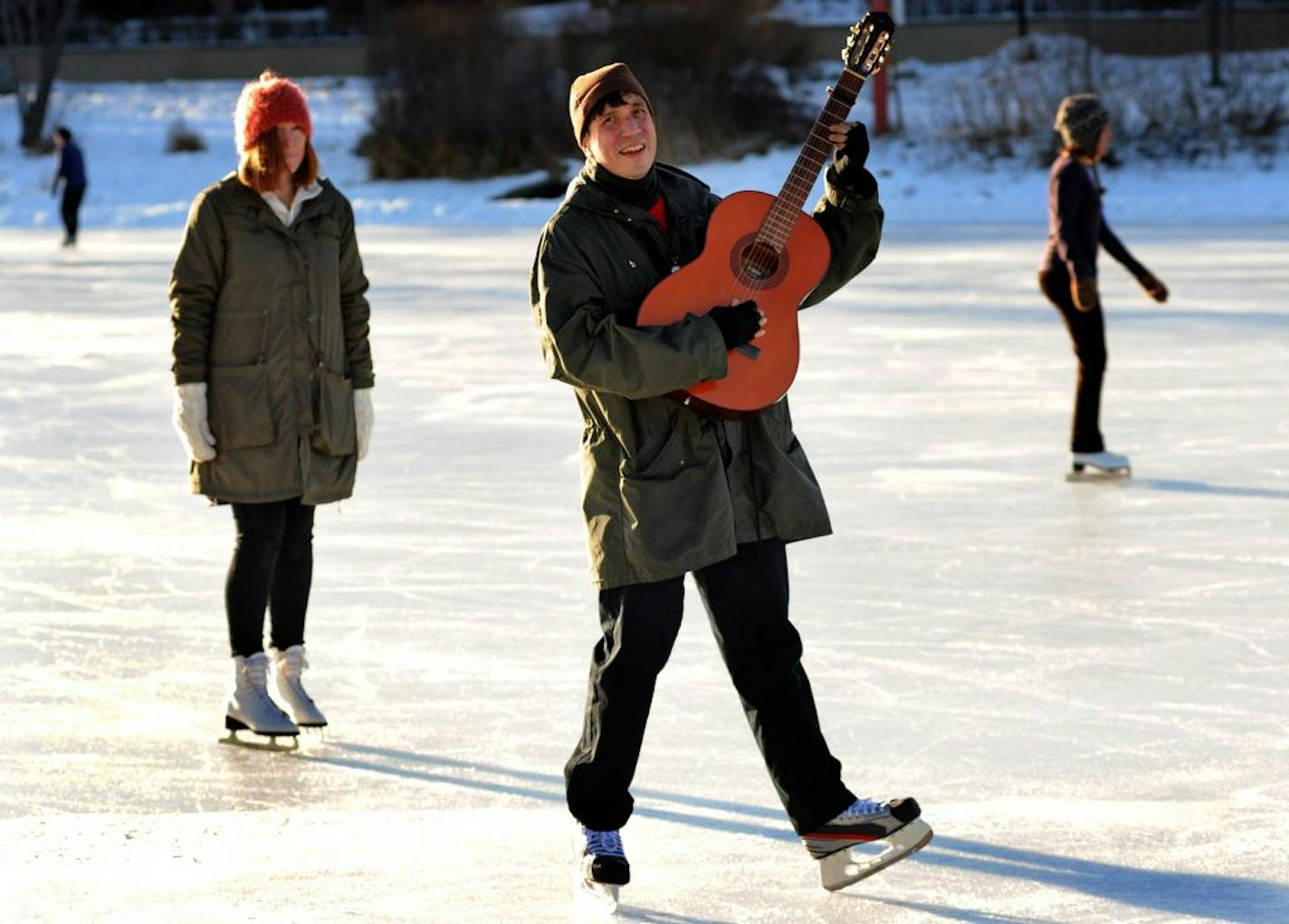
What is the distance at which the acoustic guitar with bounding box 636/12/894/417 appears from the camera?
3678 millimetres

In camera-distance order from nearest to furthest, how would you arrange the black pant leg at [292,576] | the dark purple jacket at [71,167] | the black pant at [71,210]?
the black pant leg at [292,576], the black pant at [71,210], the dark purple jacket at [71,167]

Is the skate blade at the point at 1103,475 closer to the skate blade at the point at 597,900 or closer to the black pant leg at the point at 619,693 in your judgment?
the black pant leg at the point at 619,693

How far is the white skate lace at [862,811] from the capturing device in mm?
3791

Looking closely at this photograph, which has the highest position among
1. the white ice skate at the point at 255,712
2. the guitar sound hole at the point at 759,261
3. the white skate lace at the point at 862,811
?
the guitar sound hole at the point at 759,261

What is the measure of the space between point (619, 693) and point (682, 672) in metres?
1.69

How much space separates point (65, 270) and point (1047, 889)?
55.2ft

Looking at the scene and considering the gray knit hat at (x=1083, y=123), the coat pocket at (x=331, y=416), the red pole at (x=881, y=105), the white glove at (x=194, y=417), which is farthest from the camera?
the red pole at (x=881, y=105)

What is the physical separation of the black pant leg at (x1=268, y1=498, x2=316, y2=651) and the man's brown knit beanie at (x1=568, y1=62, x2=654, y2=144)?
155cm

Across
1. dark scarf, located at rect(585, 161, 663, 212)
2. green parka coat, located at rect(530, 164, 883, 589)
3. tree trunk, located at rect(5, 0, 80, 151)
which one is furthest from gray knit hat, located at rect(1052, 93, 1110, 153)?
tree trunk, located at rect(5, 0, 80, 151)

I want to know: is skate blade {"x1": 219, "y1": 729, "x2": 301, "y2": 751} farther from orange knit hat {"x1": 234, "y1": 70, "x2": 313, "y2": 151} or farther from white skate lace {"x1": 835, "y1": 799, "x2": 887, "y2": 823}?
white skate lace {"x1": 835, "y1": 799, "x2": 887, "y2": 823}

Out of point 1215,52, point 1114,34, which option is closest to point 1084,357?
point 1215,52

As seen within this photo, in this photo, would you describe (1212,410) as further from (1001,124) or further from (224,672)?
(1001,124)

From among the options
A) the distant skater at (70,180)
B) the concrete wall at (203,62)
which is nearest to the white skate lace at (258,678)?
the distant skater at (70,180)

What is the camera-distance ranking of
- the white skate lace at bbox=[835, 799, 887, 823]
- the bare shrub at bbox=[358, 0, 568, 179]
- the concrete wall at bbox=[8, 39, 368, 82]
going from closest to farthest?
1. the white skate lace at bbox=[835, 799, 887, 823]
2. the bare shrub at bbox=[358, 0, 568, 179]
3. the concrete wall at bbox=[8, 39, 368, 82]
